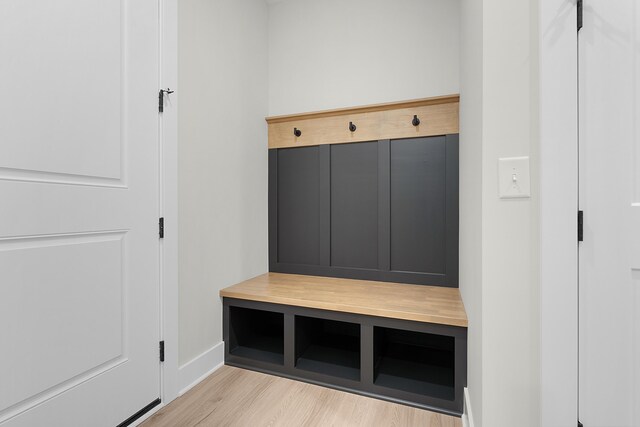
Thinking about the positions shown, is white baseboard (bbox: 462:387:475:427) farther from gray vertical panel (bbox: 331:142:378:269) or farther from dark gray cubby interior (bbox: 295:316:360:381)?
gray vertical panel (bbox: 331:142:378:269)

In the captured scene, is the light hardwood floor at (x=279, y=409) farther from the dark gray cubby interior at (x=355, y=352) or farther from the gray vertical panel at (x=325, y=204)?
the gray vertical panel at (x=325, y=204)

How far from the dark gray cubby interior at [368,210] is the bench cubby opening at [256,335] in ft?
1.45

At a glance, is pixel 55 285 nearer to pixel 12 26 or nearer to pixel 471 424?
pixel 12 26

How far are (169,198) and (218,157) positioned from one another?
0.51m

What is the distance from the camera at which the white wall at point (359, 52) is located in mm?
2141

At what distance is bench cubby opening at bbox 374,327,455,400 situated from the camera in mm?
1680

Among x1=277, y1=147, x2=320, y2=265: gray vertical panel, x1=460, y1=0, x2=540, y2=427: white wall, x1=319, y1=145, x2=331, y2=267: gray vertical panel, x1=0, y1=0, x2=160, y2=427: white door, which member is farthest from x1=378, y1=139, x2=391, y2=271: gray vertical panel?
x1=0, y1=0, x2=160, y2=427: white door

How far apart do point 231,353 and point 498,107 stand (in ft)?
6.76

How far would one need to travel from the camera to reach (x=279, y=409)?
1573 millimetres

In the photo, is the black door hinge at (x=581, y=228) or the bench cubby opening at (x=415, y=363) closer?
the black door hinge at (x=581, y=228)

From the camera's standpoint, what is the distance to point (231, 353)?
6.73 feet

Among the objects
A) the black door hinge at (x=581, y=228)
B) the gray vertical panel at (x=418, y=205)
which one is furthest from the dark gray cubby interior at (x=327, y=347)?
the black door hinge at (x=581, y=228)

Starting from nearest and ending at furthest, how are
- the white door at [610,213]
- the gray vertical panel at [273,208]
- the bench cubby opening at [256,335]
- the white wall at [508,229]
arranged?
the white door at [610,213] < the white wall at [508,229] < the bench cubby opening at [256,335] < the gray vertical panel at [273,208]

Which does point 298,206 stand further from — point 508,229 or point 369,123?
point 508,229
